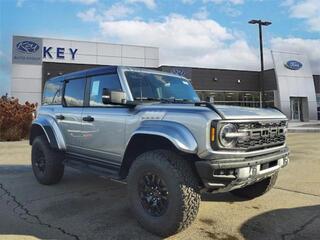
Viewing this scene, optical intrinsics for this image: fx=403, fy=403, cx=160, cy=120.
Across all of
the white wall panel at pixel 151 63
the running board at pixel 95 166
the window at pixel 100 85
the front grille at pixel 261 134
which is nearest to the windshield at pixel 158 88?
the window at pixel 100 85

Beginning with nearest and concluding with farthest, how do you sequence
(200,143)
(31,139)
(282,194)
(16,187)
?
1. (200,143)
2. (282,194)
3. (16,187)
4. (31,139)

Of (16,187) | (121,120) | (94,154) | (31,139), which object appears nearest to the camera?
(121,120)

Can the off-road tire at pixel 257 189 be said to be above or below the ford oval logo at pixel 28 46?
below

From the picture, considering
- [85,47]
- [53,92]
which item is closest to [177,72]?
[85,47]

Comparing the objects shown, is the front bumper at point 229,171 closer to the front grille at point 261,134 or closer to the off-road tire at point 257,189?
the front grille at point 261,134

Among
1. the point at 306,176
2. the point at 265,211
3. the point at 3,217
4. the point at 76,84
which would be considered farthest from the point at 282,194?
the point at 3,217

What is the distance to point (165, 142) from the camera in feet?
16.1

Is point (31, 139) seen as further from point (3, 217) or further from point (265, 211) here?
point (265, 211)

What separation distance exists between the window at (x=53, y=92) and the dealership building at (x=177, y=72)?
2782cm

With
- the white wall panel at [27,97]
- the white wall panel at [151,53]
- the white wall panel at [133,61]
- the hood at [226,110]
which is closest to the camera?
the hood at [226,110]

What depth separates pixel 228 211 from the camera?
5.79m

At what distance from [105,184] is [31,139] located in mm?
1810

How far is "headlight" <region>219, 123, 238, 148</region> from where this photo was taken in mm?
4514

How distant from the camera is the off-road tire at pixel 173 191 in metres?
4.54
